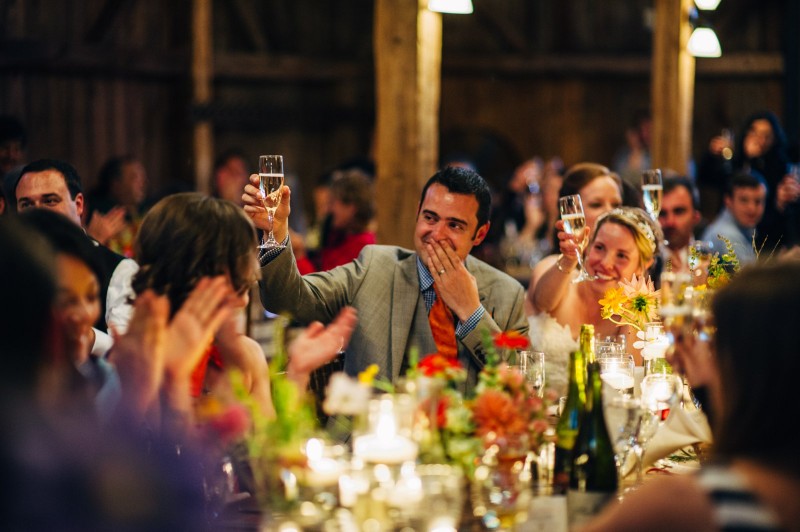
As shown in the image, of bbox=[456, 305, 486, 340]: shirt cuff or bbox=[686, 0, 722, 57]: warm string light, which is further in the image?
bbox=[686, 0, 722, 57]: warm string light

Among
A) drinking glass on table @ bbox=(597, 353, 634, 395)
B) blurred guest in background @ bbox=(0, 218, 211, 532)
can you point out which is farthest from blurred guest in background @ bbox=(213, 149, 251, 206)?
blurred guest in background @ bbox=(0, 218, 211, 532)

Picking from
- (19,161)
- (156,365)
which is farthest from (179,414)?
(19,161)

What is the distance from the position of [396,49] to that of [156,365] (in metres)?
3.33

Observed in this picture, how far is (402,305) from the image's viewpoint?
321 cm

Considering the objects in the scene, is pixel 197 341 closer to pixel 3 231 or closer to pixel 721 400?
pixel 3 231

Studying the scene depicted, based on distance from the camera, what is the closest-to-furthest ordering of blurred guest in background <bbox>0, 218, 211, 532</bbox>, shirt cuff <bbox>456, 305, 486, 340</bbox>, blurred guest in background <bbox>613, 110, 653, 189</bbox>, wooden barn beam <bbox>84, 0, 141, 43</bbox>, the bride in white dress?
blurred guest in background <bbox>0, 218, 211, 532</bbox> → shirt cuff <bbox>456, 305, 486, 340</bbox> → the bride in white dress → wooden barn beam <bbox>84, 0, 141, 43</bbox> → blurred guest in background <bbox>613, 110, 653, 189</bbox>

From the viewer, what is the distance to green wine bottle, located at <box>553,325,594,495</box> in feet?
7.34

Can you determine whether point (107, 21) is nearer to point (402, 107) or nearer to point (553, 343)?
point (402, 107)

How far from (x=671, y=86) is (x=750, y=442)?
6.41 metres

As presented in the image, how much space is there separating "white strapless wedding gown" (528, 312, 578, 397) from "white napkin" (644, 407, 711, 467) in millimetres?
632

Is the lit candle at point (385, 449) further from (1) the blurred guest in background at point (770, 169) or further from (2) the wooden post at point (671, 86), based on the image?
(2) the wooden post at point (671, 86)

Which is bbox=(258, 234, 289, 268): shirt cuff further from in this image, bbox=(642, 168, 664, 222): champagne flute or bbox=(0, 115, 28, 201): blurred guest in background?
bbox=(0, 115, 28, 201): blurred guest in background

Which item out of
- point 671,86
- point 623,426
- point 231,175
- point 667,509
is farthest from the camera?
point 231,175

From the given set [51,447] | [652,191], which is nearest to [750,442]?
[51,447]
